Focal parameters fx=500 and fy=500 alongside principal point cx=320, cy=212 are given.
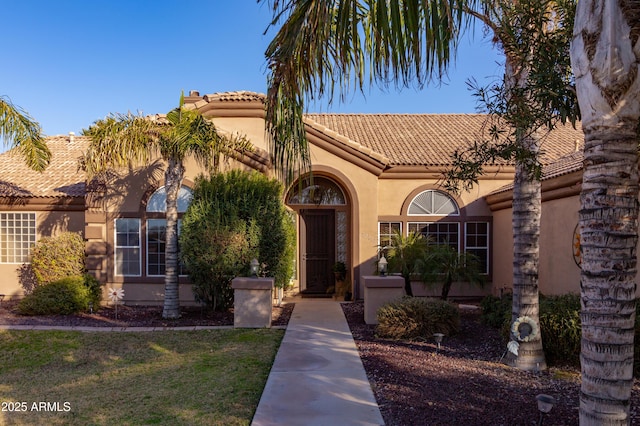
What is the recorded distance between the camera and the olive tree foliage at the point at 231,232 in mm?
11070

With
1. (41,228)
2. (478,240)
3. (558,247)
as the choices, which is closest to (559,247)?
(558,247)

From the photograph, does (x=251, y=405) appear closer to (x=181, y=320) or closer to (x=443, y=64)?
(x=443, y=64)

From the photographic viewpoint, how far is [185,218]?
11.3 metres

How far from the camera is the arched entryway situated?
1483cm

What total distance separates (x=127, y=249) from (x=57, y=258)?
1719 millimetres

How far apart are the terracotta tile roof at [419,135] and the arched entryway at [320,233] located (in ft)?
6.42

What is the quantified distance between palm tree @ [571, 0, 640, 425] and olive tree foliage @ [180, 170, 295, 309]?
8.52 metres

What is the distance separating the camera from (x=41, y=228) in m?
14.7

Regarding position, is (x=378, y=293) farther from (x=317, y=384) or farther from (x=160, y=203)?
(x=160, y=203)

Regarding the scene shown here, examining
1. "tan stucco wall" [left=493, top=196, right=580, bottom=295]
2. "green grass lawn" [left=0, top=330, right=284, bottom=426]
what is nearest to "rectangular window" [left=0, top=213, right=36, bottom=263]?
"green grass lawn" [left=0, top=330, right=284, bottom=426]

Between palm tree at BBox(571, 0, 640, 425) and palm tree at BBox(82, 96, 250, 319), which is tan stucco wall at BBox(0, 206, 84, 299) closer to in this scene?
palm tree at BBox(82, 96, 250, 319)

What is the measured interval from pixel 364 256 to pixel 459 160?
7738 mm

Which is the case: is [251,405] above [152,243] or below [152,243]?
below

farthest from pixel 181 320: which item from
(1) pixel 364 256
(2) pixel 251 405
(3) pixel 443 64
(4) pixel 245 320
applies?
(3) pixel 443 64
